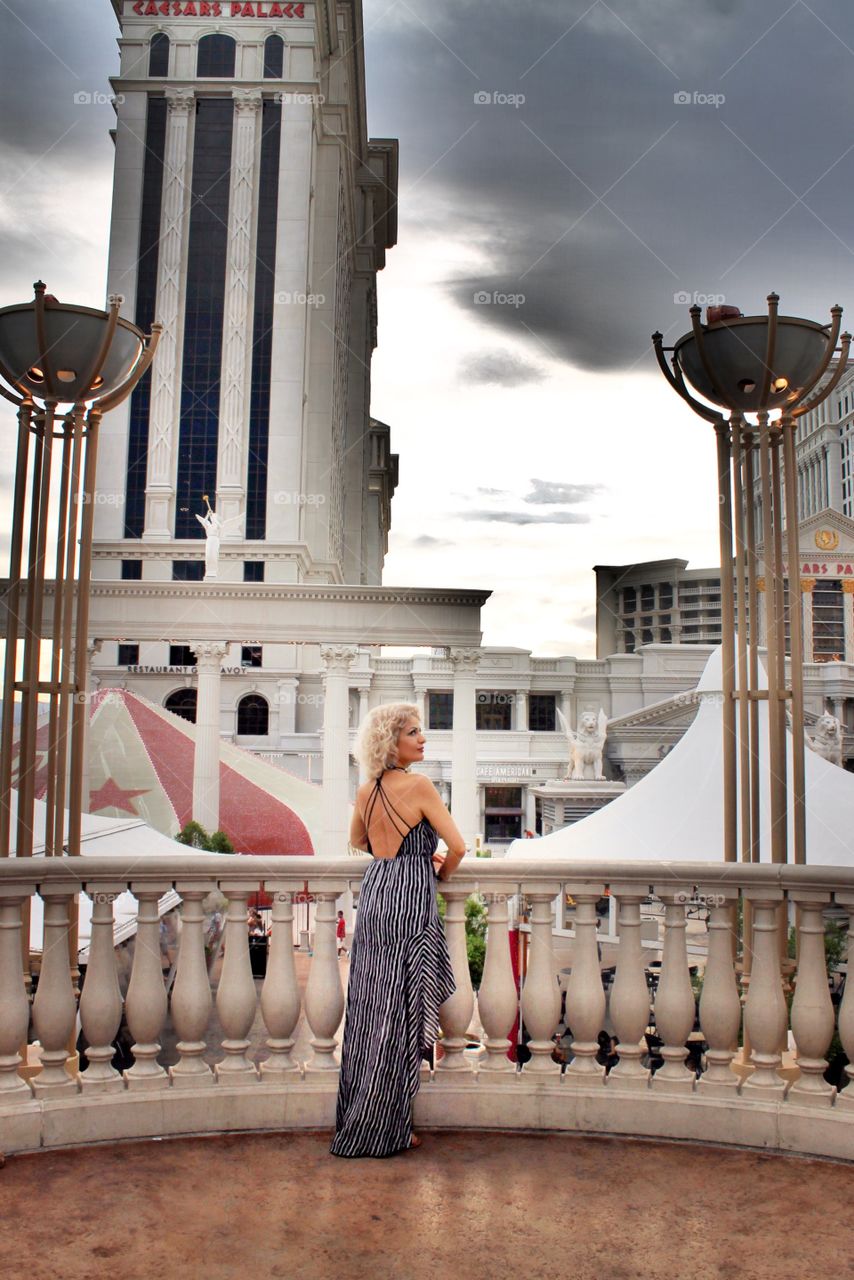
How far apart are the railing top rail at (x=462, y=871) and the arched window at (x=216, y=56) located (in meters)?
54.4

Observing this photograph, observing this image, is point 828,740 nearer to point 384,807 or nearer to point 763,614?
point 763,614

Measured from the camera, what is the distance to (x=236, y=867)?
11.6 feet

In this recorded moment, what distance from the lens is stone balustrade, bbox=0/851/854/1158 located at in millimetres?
3373

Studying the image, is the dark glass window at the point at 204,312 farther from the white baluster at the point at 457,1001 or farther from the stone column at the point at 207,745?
the white baluster at the point at 457,1001

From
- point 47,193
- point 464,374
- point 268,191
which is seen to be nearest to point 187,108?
point 268,191

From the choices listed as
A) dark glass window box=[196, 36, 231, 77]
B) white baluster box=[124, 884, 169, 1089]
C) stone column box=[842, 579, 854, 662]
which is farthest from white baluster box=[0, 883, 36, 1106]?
dark glass window box=[196, 36, 231, 77]

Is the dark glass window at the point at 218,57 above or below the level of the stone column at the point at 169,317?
above

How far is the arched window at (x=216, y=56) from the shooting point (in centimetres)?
4953

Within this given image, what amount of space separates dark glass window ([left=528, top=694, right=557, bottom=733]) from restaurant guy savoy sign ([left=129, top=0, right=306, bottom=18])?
34617mm
